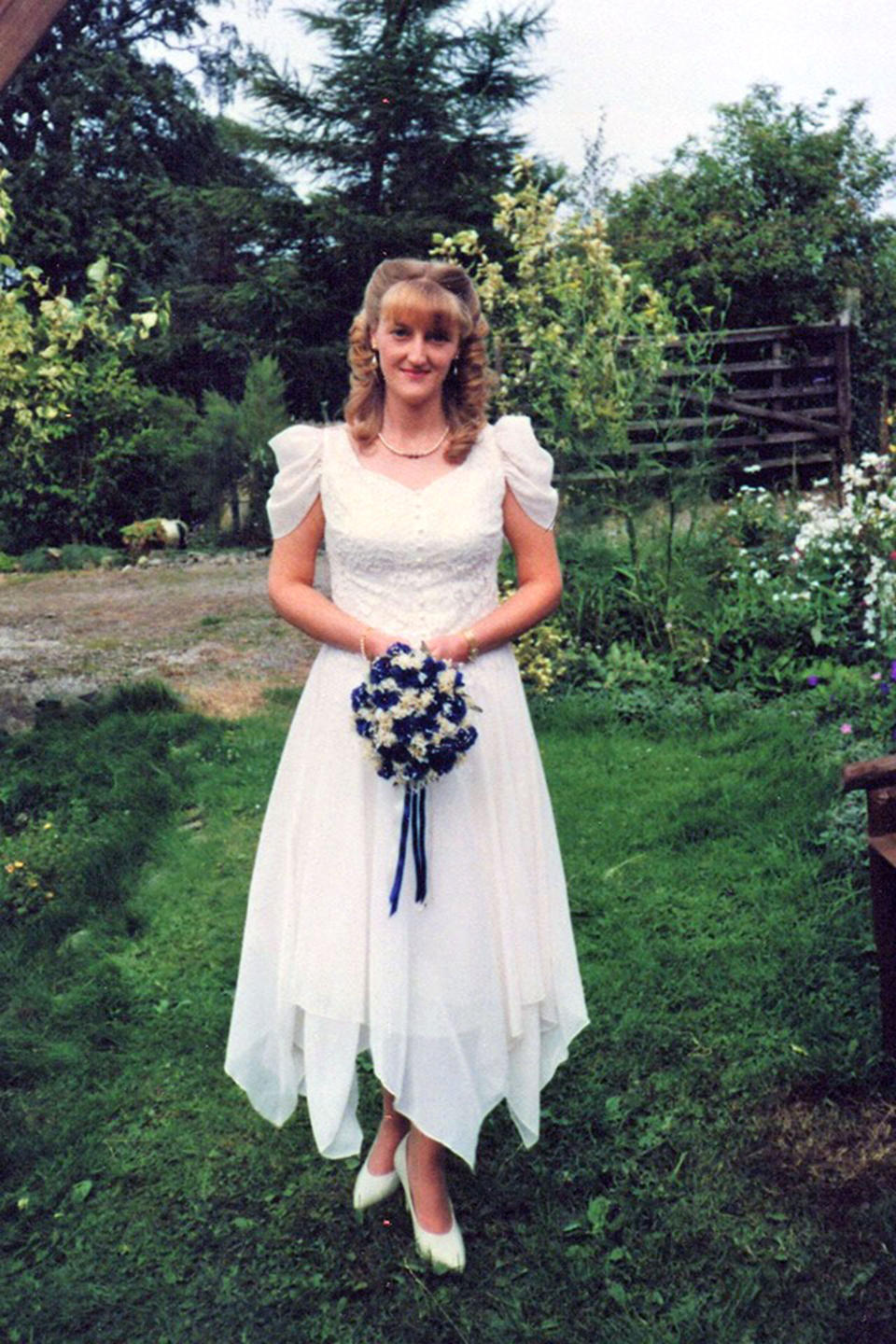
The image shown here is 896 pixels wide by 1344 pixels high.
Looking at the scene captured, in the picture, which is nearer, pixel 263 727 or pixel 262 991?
pixel 262 991

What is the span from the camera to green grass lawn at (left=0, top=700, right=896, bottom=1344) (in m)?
2.49

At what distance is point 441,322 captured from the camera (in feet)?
8.05

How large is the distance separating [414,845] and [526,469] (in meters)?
0.80

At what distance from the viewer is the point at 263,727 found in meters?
6.22

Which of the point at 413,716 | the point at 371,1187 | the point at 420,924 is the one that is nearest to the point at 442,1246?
the point at 371,1187

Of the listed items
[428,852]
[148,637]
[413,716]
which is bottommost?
[148,637]

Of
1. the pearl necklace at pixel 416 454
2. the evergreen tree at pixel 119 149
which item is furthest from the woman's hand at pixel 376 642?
the evergreen tree at pixel 119 149

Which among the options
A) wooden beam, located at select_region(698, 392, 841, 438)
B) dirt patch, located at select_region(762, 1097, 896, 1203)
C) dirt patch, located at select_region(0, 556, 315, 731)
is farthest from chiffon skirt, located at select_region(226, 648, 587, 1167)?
wooden beam, located at select_region(698, 392, 841, 438)

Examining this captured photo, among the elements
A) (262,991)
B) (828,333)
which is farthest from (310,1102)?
(828,333)

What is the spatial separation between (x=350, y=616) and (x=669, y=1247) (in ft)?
4.83

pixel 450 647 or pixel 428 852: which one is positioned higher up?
pixel 450 647

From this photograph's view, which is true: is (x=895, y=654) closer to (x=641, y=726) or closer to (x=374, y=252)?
(x=641, y=726)

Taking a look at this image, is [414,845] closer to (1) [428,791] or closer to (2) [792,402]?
(1) [428,791]

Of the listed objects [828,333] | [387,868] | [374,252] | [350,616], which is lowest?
[387,868]
